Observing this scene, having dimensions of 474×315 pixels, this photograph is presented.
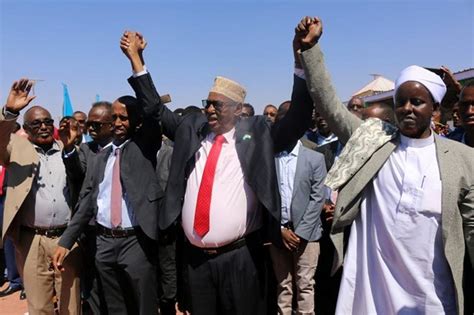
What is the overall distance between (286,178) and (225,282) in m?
1.62

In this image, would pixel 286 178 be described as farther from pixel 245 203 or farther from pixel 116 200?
pixel 116 200

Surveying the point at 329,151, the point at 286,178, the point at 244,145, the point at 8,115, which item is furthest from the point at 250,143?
the point at 8,115

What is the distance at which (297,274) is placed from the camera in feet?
14.3

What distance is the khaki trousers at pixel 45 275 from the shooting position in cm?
406

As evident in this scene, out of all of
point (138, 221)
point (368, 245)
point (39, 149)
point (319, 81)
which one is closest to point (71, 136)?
point (39, 149)

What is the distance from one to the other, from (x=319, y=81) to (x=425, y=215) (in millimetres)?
880

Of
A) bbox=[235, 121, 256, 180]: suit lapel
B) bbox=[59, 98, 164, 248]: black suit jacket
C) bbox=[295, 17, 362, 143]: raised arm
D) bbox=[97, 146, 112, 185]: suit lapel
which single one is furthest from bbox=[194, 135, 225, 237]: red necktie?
bbox=[97, 146, 112, 185]: suit lapel

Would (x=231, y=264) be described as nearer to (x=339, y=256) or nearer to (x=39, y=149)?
(x=339, y=256)

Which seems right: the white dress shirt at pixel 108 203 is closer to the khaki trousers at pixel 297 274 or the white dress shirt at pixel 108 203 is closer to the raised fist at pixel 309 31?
the khaki trousers at pixel 297 274

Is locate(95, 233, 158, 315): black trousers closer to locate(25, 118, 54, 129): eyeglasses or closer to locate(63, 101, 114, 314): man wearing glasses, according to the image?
locate(63, 101, 114, 314): man wearing glasses

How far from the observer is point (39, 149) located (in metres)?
4.21

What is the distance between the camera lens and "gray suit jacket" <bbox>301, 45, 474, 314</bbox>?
223cm

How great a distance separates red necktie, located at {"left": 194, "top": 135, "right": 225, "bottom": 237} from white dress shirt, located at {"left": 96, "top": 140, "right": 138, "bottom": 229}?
2.61 ft

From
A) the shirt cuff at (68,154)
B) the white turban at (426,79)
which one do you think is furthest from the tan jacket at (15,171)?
the white turban at (426,79)
